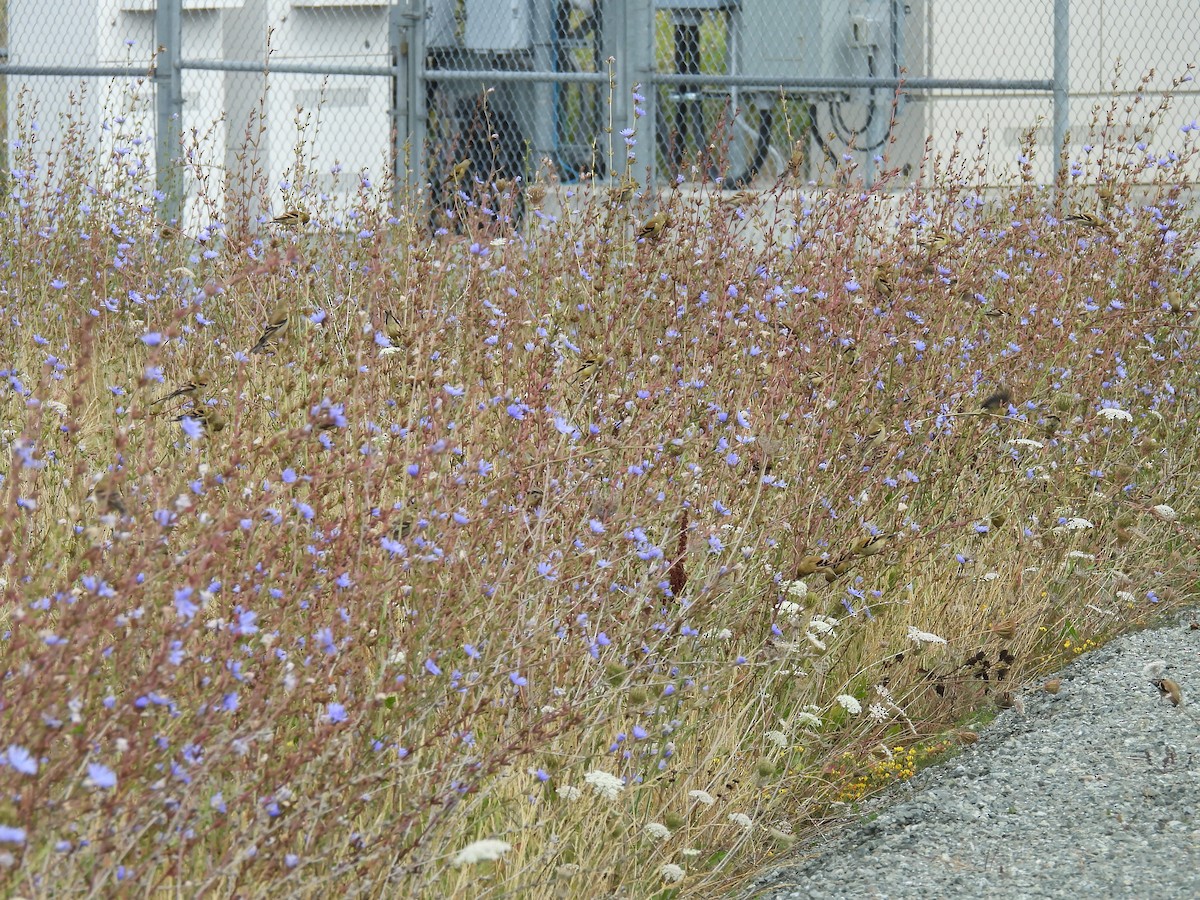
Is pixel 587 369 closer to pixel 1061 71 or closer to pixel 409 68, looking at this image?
pixel 1061 71

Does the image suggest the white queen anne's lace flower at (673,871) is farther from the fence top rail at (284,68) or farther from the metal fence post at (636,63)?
the fence top rail at (284,68)

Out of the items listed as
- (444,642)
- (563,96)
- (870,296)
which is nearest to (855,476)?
(870,296)

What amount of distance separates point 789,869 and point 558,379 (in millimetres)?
1254

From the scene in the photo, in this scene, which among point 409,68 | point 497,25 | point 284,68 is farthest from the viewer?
point 497,25

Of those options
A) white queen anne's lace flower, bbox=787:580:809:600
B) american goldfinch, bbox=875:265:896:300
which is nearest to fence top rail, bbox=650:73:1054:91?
american goldfinch, bbox=875:265:896:300

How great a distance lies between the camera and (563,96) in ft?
33.8

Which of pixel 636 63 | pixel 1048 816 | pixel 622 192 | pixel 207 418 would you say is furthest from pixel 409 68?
pixel 1048 816

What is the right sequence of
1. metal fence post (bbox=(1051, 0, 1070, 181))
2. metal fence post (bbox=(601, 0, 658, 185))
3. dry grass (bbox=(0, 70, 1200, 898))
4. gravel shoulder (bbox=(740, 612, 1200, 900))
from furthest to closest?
metal fence post (bbox=(601, 0, 658, 185)) → metal fence post (bbox=(1051, 0, 1070, 181)) → gravel shoulder (bbox=(740, 612, 1200, 900)) → dry grass (bbox=(0, 70, 1200, 898))

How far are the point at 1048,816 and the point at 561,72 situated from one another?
7.11 metres

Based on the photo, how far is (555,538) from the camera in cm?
321

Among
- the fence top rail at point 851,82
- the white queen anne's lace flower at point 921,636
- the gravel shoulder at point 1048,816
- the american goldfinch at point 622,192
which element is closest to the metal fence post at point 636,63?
the fence top rail at point 851,82

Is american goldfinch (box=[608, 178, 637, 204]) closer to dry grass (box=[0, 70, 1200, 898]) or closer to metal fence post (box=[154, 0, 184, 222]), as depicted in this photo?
dry grass (box=[0, 70, 1200, 898])

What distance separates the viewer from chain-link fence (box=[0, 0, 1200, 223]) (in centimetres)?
→ 920

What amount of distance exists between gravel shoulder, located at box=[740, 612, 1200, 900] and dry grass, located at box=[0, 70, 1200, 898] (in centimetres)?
13
